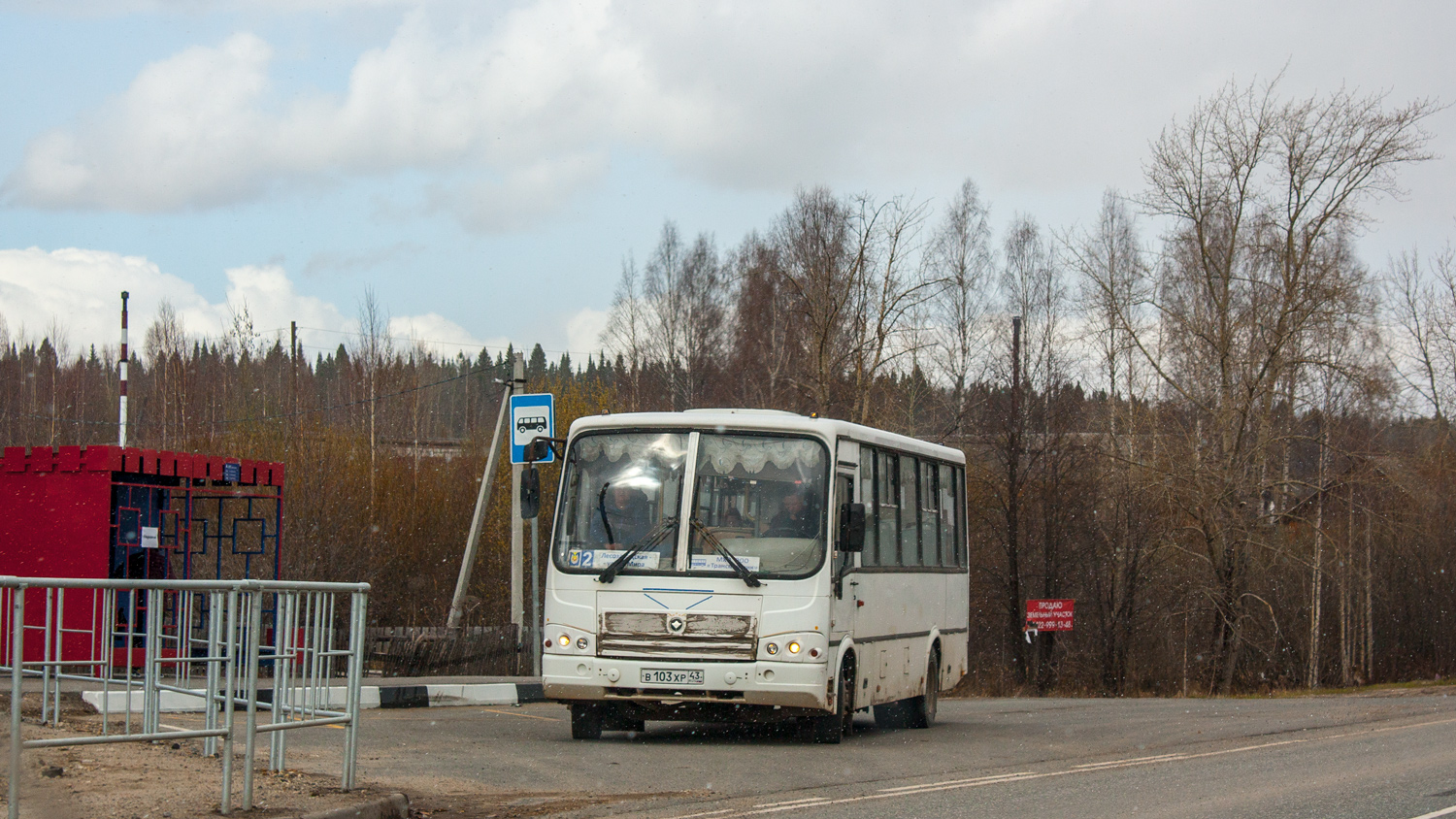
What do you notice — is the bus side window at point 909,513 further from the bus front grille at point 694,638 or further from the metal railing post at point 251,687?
the metal railing post at point 251,687

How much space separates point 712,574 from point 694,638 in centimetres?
55

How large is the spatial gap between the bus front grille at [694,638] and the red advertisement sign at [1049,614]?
70.8 feet

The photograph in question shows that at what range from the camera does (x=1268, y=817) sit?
7.89 meters

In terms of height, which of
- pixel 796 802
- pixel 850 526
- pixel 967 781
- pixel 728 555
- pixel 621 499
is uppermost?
pixel 621 499

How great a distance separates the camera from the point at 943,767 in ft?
35.2

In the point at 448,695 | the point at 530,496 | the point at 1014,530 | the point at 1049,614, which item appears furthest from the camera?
the point at 1014,530

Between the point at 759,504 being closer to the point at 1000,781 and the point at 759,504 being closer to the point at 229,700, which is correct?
the point at 1000,781

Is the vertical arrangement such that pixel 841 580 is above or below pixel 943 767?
above

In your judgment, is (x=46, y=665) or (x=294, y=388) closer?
(x=46, y=665)

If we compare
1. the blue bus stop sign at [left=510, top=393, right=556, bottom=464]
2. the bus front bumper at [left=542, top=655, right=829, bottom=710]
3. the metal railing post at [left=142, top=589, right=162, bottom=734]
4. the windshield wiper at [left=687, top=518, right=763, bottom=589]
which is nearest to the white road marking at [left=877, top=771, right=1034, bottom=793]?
the bus front bumper at [left=542, top=655, right=829, bottom=710]

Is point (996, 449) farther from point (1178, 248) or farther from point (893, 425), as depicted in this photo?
point (1178, 248)

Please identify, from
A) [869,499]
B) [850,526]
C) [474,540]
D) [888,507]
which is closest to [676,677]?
[850,526]

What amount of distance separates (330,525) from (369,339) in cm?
2459

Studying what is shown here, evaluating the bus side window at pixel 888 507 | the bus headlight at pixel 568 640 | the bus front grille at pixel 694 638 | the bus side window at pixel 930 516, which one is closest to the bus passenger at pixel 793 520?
the bus front grille at pixel 694 638
